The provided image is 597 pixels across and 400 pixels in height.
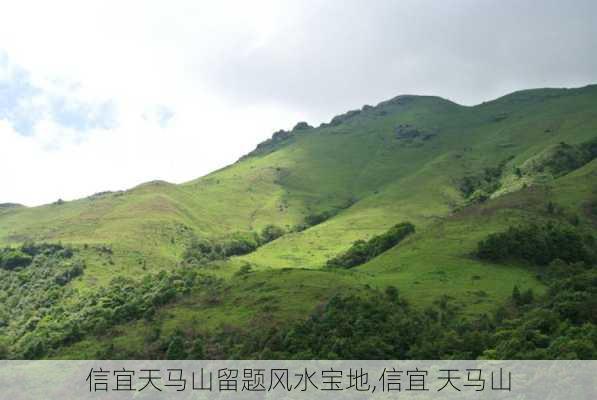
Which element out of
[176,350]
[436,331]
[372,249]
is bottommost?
[176,350]

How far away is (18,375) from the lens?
119m

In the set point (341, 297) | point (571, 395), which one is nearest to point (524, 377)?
point (571, 395)

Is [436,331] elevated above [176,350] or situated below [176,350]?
above

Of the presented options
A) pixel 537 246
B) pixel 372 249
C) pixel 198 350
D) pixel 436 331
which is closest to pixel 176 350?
pixel 198 350

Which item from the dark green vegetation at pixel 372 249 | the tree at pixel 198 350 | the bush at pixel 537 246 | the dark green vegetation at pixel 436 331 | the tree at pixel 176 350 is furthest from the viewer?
the dark green vegetation at pixel 372 249

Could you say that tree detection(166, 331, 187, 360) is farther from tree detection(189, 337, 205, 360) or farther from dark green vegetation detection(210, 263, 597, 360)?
dark green vegetation detection(210, 263, 597, 360)

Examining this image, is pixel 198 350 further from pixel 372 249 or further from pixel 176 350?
pixel 372 249

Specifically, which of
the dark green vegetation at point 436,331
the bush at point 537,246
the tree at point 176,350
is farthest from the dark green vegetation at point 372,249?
the tree at point 176,350

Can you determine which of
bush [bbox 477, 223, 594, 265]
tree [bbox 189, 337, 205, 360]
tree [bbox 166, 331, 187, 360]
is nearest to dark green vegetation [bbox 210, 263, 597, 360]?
tree [bbox 189, 337, 205, 360]

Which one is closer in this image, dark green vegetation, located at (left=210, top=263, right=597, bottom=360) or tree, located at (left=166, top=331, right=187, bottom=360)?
dark green vegetation, located at (left=210, top=263, right=597, bottom=360)

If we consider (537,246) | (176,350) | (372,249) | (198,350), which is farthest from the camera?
(372,249)

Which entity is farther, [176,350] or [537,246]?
[537,246]

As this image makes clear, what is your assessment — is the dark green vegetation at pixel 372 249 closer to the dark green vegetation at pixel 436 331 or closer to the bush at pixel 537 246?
the bush at pixel 537 246

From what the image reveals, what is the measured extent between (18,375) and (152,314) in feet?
90.5
